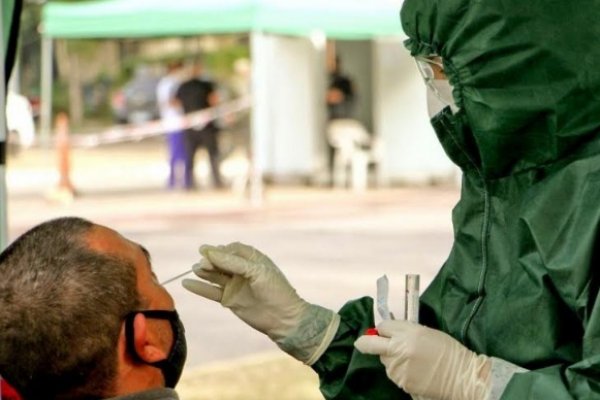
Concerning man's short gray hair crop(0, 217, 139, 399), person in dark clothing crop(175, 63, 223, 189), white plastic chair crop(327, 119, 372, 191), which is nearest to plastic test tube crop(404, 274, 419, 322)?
man's short gray hair crop(0, 217, 139, 399)

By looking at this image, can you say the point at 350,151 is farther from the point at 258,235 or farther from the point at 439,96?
the point at 439,96

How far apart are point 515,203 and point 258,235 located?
1061 centimetres

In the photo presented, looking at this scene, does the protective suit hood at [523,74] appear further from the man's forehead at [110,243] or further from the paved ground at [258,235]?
the paved ground at [258,235]

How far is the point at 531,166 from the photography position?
254 centimetres

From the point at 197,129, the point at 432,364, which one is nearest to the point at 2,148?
the point at 432,364

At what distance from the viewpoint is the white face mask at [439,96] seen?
2661 mm

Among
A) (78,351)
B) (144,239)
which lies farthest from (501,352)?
(144,239)

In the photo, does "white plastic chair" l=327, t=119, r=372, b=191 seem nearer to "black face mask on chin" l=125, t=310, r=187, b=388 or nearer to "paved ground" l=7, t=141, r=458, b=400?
"paved ground" l=7, t=141, r=458, b=400

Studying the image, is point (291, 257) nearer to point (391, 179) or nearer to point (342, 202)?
point (342, 202)

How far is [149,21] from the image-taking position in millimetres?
16344

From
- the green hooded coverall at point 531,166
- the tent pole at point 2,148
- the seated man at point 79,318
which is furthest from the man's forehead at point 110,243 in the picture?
the tent pole at point 2,148

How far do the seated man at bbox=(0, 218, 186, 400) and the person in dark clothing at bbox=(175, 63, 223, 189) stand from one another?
15.3 meters

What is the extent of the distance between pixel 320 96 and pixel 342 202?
2.75 metres

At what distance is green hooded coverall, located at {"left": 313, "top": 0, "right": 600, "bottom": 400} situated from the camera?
2402 millimetres
